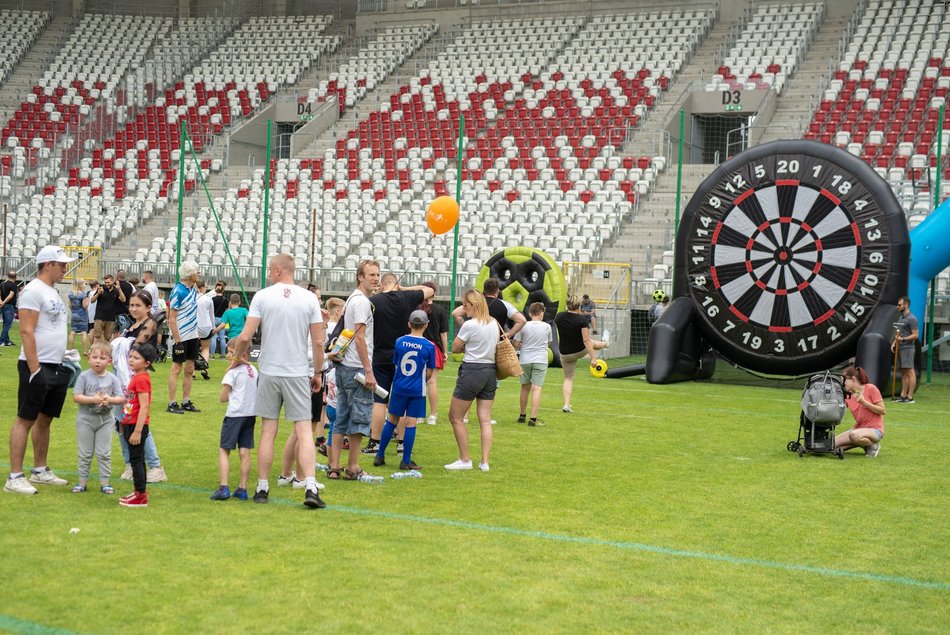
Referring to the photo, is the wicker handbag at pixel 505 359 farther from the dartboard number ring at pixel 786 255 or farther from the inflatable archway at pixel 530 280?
the inflatable archway at pixel 530 280

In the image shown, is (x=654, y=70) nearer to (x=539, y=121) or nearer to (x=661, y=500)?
(x=539, y=121)

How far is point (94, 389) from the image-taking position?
270 inches

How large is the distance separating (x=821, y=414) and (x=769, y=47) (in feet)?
70.4

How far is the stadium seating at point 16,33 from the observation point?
36656 mm

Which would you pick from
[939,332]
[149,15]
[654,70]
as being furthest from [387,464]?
[149,15]

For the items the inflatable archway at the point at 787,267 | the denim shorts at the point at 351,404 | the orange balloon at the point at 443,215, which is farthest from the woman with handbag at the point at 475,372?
the orange balloon at the point at 443,215

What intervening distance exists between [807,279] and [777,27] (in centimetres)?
1627

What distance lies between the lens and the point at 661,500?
7.46 m

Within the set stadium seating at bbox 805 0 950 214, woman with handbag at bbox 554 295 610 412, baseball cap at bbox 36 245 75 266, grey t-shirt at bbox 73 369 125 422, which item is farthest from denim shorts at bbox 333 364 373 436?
stadium seating at bbox 805 0 950 214

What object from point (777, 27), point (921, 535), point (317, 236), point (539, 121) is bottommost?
point (921, 535)

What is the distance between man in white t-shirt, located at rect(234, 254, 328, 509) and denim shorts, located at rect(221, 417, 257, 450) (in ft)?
0.65

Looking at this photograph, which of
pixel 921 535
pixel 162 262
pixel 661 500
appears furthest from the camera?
pixel 162 262

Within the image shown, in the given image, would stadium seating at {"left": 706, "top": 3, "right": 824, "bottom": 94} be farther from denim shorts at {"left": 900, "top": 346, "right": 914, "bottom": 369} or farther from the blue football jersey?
the blue football jersey

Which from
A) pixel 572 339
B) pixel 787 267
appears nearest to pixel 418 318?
pixel 572 339
